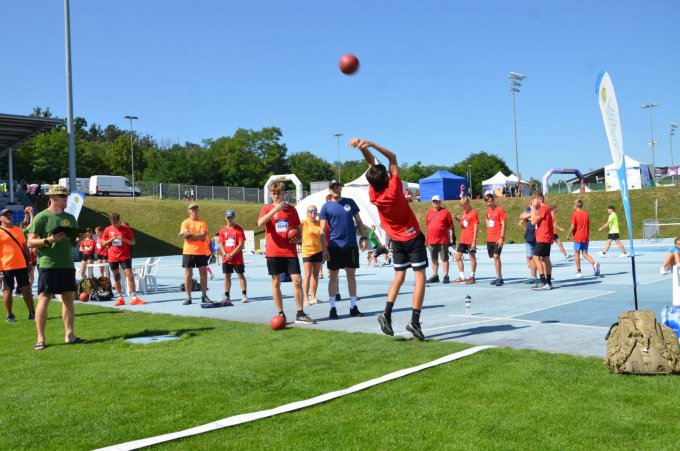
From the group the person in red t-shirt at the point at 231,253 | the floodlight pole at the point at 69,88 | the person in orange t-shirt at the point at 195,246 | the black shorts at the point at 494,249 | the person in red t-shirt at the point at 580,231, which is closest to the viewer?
the person in orange t-shirt at the point at 195,246

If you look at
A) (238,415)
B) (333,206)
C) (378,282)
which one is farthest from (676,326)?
(378,282)

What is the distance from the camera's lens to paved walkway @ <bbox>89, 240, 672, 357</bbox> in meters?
7.11

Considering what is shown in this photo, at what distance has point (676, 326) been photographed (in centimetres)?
587

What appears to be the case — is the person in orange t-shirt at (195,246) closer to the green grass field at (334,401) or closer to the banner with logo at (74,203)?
the banner with logo at (74,203)

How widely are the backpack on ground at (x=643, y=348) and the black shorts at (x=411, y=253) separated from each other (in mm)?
2335

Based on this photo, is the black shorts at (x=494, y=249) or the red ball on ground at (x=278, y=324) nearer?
the red ball on ground at (x=278, y=324)

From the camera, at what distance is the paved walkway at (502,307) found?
711 cm

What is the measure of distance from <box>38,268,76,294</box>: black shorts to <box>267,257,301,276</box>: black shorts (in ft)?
8.48

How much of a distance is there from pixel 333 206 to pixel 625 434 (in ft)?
21.3

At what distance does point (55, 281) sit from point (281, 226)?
2.99 meters

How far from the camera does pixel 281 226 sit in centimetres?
861

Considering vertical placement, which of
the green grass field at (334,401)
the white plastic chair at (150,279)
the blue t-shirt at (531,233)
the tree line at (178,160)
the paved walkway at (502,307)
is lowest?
the green grass field at (334,401)

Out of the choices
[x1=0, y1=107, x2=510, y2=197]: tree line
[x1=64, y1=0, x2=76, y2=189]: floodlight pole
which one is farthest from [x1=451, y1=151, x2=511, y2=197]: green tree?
[x1=64, y1=0, x2=76, y2=189]: floodlight pole

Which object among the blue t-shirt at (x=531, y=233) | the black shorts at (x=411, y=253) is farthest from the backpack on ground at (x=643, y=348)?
the blue t-shirt at (x=531, y=233)
